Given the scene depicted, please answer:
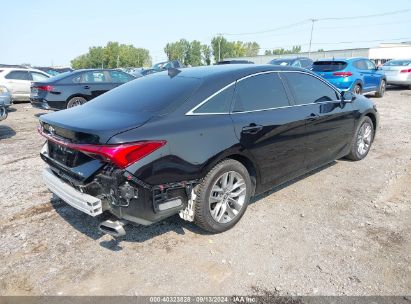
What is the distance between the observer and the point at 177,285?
281 centimetres

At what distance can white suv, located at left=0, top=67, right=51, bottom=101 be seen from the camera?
13434 mm

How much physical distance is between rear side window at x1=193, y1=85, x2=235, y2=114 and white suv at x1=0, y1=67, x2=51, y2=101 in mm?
11934

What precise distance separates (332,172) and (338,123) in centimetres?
80

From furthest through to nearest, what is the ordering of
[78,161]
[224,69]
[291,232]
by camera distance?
[224,69] → [291,232] → [78,161]

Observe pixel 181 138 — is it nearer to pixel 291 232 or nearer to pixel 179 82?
pixel 179 82

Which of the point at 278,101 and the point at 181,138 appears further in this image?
the point at 278,101

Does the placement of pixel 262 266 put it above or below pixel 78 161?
below

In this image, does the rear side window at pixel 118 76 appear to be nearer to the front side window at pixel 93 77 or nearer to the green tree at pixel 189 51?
the front side window at pixel 93 77

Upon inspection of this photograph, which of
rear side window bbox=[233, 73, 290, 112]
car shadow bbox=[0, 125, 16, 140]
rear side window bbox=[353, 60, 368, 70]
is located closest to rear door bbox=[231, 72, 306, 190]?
rear side window bbox=[233, 73, 290, 112]

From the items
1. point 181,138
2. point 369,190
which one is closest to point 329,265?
point 181,138

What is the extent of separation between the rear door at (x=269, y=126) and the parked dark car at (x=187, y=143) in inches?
0.5

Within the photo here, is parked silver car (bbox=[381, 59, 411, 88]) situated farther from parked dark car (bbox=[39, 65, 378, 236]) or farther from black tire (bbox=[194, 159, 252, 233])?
black tire (bbox=[194, 159, 252, 233])

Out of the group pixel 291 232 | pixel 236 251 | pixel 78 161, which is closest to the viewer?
pixel 78 161

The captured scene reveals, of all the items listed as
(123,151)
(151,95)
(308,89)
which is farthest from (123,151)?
(308,89)
